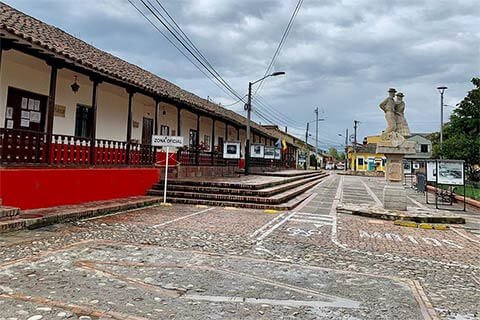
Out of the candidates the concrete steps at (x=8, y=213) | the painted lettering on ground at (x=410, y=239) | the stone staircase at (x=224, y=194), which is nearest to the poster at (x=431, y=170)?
the stone staircase at (x=224, y=194)

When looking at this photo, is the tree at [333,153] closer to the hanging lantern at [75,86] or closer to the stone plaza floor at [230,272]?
the hanging lantern at [75,86]

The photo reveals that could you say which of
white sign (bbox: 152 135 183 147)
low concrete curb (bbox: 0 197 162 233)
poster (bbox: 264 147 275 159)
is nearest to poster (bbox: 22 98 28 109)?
low concrete curb (bbox: 0 197 162 233)

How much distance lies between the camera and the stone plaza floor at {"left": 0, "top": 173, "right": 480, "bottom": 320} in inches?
140

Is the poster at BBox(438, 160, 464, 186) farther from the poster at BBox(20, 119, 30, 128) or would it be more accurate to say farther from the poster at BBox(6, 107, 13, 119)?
the poster at BBox(6, 107, 13, 119)

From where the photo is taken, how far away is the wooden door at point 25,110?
1046 centimetres

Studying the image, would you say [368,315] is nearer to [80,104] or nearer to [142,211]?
[142,211]

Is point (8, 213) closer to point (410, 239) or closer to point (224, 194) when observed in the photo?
point (224, 194)

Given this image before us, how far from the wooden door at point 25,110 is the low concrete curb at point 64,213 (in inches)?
129

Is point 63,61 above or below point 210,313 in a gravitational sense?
above

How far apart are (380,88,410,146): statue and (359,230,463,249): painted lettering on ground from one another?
401cm

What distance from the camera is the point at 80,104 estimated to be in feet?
42.5

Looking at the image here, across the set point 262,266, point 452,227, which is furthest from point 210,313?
point 452,227

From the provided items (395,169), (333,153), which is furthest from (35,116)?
(333,153)

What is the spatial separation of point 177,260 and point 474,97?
84.0 feet
